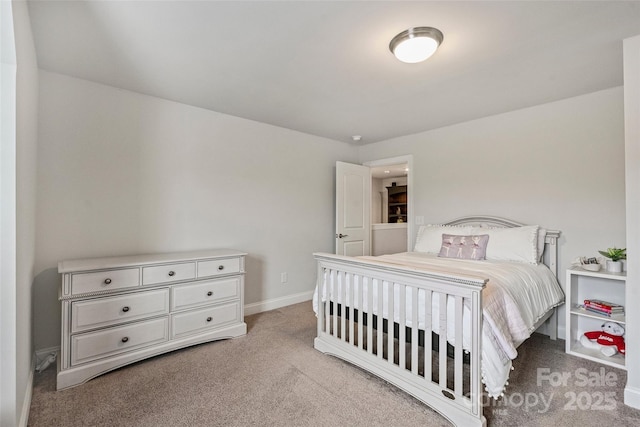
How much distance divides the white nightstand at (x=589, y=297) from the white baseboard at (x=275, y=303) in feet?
9.02

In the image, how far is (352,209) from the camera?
14.5 ft

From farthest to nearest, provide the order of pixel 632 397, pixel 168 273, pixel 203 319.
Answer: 1. pixel 203 319
2. pixel 168 273
3. pixel 632 397

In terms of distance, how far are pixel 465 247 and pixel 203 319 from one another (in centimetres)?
258

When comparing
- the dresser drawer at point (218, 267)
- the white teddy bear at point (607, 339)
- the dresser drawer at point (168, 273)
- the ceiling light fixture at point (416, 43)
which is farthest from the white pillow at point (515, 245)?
the dresser drawer at point (168, 273)

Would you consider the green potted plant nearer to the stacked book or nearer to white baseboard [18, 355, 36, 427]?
the stacked book

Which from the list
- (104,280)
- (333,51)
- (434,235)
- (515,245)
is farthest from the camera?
(434,235)

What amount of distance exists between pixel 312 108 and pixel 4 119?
2.33 metres

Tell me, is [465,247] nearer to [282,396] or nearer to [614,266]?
[614,266]

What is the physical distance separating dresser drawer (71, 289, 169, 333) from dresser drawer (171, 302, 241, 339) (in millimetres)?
159

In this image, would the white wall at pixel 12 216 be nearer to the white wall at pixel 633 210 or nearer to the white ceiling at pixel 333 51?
the white ceiling at pixel 333 51

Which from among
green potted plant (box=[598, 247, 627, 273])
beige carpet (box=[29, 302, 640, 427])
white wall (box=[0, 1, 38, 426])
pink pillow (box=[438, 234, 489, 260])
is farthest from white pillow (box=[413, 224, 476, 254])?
white wall (box=[0, 1, 38, 426])

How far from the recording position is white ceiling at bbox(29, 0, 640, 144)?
5.47 feet

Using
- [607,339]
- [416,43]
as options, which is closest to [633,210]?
[607,339]

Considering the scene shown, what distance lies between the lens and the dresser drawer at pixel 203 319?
2.60 metres
